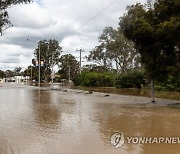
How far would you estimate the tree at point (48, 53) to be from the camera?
127 metres

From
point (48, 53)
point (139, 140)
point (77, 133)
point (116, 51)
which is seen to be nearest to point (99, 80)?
point (116, 51)

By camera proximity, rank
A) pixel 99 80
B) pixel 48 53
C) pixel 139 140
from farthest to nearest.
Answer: pixel 48 53 → pixel 99 80 → pixel 139 140

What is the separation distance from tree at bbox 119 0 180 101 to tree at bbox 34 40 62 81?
10055 centimetres

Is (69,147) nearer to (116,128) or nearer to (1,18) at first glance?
(116,128)

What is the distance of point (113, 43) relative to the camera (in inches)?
3526

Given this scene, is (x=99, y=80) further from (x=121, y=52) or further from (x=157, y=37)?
(x=157, y=37)

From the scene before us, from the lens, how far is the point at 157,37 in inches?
957

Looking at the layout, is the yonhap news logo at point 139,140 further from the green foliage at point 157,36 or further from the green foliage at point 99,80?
the green foliage at point 99,80

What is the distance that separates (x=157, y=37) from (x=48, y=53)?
105m

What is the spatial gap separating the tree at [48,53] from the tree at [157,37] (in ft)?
330

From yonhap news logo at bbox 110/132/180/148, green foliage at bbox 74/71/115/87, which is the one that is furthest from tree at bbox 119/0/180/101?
green foliage at bbox 74/71/115/87

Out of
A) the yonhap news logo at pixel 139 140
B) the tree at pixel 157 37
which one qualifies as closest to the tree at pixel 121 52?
the tree at pixel 157 37

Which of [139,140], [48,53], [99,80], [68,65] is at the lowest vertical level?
[139,140]

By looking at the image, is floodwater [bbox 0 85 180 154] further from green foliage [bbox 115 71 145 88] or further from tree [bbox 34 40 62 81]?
tree [bbox 34 40 62 81]
